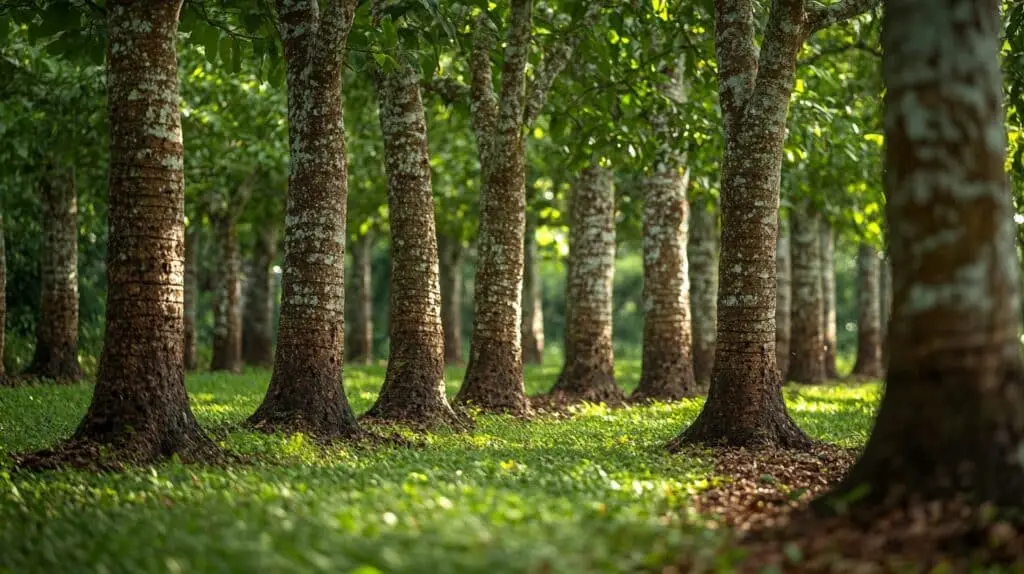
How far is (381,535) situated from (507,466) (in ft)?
11.0

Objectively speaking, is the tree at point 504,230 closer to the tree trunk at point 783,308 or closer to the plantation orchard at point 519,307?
the plantation orchard at point 519,307

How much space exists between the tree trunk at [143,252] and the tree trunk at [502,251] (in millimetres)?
6231

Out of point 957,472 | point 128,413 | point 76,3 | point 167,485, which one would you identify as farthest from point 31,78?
point 957,472

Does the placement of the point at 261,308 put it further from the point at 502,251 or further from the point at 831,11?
the point at 831,11

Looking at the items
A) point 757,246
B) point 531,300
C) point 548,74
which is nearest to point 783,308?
point 531,300

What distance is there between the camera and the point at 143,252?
9.11 m

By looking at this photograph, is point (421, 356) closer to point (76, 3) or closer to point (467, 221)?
point (76, 3)

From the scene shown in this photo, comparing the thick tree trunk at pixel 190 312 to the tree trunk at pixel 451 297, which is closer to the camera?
the thick tree trunk at pixel 190 312

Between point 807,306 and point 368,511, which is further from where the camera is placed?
point 807,306

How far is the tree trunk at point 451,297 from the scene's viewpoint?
3403 cm

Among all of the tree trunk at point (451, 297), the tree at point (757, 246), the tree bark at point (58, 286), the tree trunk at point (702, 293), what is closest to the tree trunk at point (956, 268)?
the tree at point (757, 246)

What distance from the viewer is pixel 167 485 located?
7590mm

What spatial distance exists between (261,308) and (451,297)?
648cm

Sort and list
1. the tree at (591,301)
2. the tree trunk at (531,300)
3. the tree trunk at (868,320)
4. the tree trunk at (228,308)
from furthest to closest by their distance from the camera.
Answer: the tree trunk at (531,300) → the tree trunk at (868,320) → the tree trunk at (228,308) → the tree at (591,301)
